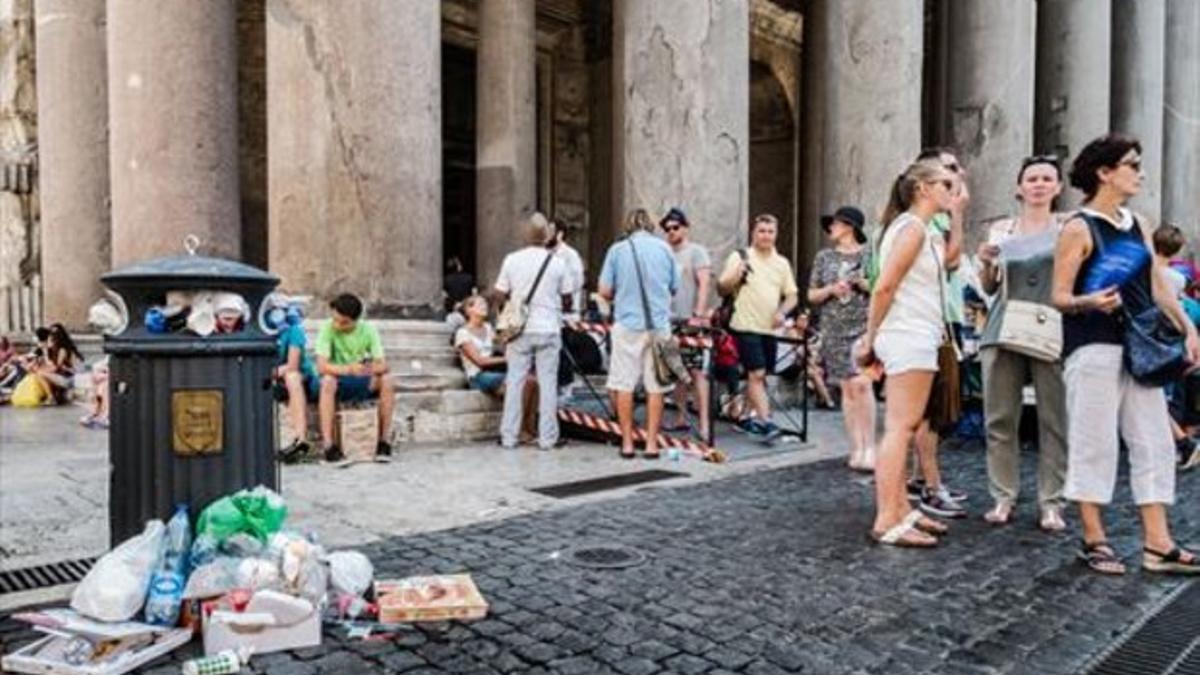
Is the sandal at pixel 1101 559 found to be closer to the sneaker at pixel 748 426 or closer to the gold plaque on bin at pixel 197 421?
the gold plaque on bin at pixel 197 421

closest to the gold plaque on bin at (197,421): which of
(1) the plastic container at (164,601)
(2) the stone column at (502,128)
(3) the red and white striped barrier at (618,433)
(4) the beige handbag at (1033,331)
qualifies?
(1) the plastic container at (164,601)

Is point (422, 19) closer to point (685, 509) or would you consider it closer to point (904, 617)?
point (685, 509)

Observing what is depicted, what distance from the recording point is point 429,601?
3547 mm

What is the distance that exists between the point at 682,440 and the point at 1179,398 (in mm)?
4184

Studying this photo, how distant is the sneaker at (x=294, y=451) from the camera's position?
6.66 meters

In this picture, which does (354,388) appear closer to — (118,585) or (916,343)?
(118,585)

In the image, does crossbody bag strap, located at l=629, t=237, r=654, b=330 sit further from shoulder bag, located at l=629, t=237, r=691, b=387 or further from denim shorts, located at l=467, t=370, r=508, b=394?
denim shorts, located at l=467, t=370, r=508, b=394

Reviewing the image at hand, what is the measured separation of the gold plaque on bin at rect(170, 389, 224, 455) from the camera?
12.4 ft

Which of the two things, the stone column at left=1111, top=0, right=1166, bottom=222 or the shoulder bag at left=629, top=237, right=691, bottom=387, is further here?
the stone column at left=1111, top=0, right=1166, bottom=222

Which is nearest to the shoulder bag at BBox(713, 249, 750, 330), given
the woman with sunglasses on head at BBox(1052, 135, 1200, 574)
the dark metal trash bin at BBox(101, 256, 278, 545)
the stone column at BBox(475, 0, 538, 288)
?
the woman with sunglasses on head at BBox(1052, 135, 1200, 574)

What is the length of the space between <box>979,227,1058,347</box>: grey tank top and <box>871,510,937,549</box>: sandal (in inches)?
47.8

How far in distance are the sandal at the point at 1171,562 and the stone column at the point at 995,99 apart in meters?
9.77

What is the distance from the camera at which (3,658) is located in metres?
3.03

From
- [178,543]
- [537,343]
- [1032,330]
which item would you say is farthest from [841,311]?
[178,543]
